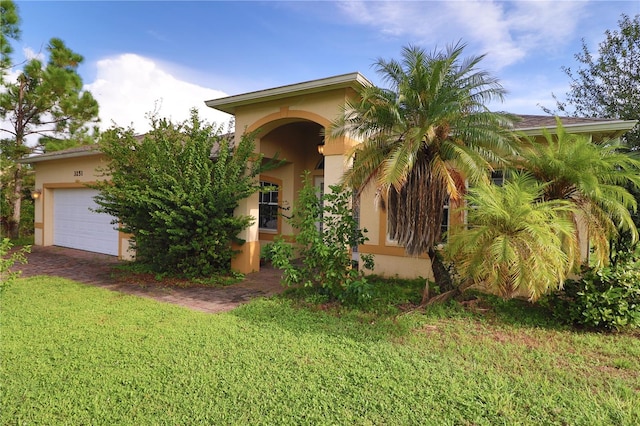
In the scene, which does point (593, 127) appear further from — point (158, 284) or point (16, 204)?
point (16, 204)

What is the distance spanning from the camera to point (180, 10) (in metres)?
8.42

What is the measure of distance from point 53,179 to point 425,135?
52.0 feet

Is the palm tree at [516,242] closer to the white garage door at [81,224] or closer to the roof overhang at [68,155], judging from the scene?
the roof overhang at [68,155]

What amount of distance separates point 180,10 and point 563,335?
35.5 ft

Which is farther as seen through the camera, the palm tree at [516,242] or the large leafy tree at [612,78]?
the large leafy tree at [612,78]

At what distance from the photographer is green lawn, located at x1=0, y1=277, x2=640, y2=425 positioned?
10.0ft

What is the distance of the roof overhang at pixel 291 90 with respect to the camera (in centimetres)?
742

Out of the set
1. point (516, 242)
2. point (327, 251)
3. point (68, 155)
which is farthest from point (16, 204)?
point (516, 242)

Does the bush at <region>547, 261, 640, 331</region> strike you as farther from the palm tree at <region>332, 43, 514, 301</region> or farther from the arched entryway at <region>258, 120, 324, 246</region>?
the arched entryway at <region>258, 120, 324, 246</region>

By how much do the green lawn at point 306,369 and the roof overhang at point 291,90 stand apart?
16.7 ft

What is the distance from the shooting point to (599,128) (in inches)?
259

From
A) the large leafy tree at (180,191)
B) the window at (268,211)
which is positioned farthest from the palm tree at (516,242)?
the window at (268,211)

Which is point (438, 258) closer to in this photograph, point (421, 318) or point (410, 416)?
point (421, 318)

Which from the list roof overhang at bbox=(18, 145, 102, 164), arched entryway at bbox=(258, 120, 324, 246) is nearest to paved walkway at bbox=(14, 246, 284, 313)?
arched entryway at bbox=(258, 120, 324, 246)
